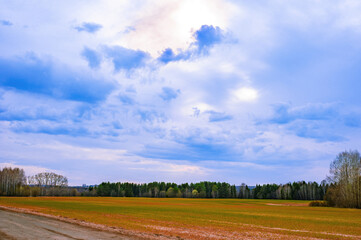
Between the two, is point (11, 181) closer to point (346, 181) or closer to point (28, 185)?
point (28, 185)

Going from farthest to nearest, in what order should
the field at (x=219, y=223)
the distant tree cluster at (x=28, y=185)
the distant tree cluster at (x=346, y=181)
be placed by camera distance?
the distant tree cluster at (x=28, y=185) < the distant tree cluster at (x=346, y=181) < the field at (x=219, y=223)

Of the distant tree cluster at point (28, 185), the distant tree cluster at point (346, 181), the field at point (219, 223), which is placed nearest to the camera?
the field at point (219, 223)

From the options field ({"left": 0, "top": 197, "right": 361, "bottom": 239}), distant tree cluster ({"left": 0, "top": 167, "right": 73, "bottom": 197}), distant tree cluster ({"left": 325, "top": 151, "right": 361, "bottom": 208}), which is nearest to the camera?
field ({"left": 0, "top": 197, "right": 361, "bottom": 239})

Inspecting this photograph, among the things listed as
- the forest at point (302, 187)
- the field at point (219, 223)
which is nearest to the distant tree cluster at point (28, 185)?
the forest at point (302, 187)

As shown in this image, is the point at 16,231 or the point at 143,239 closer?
the point at 143,239

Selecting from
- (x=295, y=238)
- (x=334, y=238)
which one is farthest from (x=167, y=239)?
(x=334, y=238)

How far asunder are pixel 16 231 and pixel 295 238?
80.1ft

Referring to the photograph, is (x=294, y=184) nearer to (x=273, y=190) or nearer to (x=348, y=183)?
(x=273, y=190)

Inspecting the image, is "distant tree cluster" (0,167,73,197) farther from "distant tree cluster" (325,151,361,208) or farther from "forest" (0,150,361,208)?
"distant tree cluster" (325,151,361,208)

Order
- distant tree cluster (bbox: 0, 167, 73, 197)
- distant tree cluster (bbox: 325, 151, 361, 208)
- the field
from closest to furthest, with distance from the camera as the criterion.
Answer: the field < distant tree cluster (bbox: 325, 151, 361, 208) < distant tree cluster (bbox: 0, 167, 73, 197)

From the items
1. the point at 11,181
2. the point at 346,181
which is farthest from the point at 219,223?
the point at 11,181

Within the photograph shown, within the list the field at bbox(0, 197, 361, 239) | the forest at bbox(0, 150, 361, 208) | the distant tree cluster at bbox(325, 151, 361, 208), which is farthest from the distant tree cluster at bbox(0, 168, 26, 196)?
the distant tree cluster at bbox(325, 151, 361, 208)

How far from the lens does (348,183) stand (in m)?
95.4

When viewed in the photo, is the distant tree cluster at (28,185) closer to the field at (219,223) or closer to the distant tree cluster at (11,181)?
the distant tree cluster at (11,181)
